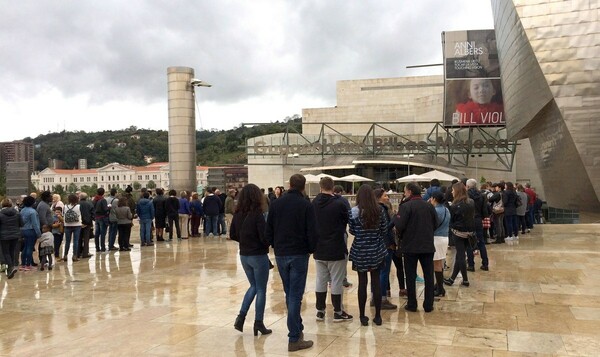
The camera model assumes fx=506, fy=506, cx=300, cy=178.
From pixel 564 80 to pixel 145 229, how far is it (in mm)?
11257

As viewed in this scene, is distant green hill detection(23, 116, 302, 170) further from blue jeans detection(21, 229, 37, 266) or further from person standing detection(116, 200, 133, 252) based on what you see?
blue jeans detection(21, 229, 37, 266)

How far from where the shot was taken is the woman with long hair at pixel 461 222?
7.43m

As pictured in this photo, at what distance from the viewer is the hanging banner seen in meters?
32.7

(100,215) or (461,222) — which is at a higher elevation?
(461,222)

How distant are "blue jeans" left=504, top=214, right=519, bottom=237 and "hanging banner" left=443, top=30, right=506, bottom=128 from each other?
21176 millimetres

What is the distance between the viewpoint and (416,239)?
6.10 metres

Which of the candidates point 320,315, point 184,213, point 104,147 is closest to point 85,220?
point 184,213

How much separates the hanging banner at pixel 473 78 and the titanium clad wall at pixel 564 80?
64.2ft

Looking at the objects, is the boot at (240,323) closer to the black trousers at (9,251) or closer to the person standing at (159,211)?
the black trousers at (9,251)

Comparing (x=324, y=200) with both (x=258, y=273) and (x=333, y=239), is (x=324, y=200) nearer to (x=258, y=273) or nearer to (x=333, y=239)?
(x=333, y=239)

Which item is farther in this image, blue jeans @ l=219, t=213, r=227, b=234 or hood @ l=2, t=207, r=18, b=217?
blue jeans @ l=219, t=213, r=227, b=234

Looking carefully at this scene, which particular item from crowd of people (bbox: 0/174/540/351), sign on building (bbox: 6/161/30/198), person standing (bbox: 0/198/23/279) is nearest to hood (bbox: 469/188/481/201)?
crowd of people (bbox: 0/174/540/351)

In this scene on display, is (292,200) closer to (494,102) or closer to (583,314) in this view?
(583,314)

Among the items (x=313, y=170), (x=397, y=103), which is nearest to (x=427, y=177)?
(x=313, y=170)
